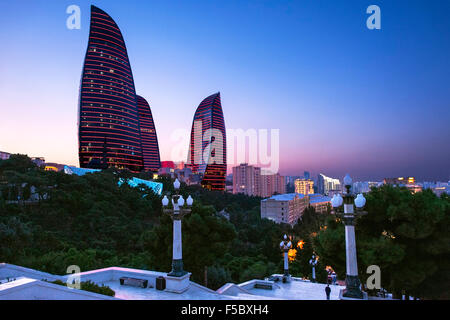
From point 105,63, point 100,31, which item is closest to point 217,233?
point 105,63

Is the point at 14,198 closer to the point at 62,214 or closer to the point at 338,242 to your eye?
the point at 62,214

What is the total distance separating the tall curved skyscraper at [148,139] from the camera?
131625 millimetres

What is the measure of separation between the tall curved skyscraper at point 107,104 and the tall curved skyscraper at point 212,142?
48.4m

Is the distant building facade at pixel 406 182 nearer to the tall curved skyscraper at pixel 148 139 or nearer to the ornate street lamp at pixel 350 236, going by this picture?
the ornate street lamp at pixel 350 236

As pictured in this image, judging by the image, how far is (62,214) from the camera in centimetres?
2786

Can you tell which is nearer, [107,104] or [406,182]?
[107,104]

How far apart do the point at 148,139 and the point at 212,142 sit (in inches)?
1311

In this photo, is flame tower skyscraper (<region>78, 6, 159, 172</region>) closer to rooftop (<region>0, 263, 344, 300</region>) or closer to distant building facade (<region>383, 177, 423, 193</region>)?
distant building facade (<region>383, 177, 423, 193</region>)

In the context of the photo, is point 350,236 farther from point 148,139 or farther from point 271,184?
point 271,184

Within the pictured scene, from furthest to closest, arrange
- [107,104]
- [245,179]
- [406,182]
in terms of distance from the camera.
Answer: [245,179] < [406,182] < [107,104]

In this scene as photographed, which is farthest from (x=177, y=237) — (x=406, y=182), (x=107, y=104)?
(x=406, y=182)

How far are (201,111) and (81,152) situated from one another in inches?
2949

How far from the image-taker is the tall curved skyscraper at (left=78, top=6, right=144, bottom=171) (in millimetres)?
78938

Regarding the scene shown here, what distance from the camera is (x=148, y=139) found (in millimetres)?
134250
